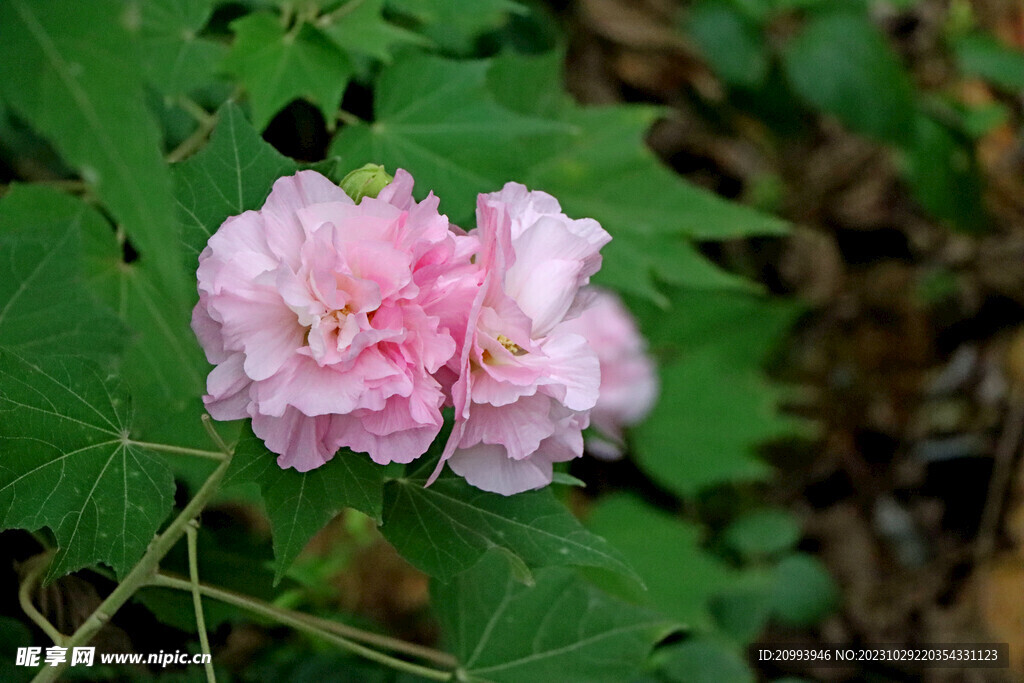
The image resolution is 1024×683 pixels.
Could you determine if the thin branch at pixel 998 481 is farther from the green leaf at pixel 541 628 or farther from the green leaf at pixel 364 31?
the green leaf at pixel 364 31

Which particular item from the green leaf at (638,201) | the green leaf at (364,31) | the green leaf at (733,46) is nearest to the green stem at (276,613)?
the green leaf at (364,31)

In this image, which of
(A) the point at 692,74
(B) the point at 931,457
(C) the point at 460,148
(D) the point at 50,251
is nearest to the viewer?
(D) the point at 50,251

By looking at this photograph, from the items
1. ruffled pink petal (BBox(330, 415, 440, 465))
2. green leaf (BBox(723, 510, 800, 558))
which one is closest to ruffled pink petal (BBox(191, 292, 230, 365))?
ruffled pink petal (BBox(330, 415, 440, 465))

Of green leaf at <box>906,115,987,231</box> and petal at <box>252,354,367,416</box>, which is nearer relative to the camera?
petal at <box>252,354,367,416</box>

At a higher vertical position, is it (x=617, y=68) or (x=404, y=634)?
(x=617, y=68)

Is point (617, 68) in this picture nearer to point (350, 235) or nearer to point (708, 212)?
point (708, 212)

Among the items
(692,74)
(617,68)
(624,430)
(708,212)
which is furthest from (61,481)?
(692,74)

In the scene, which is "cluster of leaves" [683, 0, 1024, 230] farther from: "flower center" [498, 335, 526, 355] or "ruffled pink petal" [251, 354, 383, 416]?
"ruffled pink petal" [251, 354, 383, 416]
